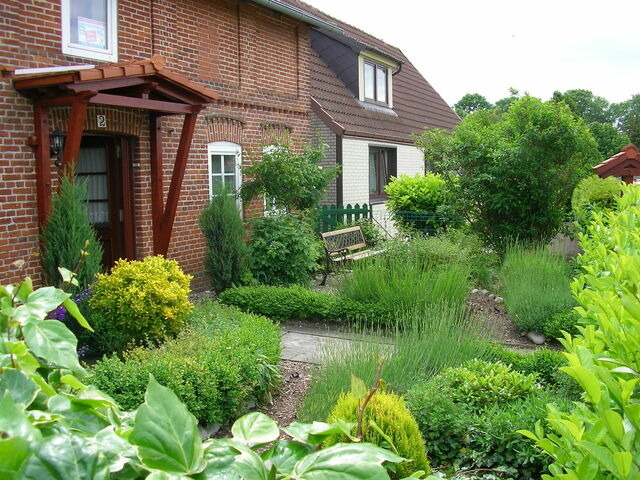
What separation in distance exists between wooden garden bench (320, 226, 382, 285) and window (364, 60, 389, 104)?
7.12 meters

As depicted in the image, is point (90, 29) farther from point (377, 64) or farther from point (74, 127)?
point (377, 64)

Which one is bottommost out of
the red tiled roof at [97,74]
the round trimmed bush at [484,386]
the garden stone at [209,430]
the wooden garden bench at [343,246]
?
the garden stone at [209,430]

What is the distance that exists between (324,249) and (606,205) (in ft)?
16.6

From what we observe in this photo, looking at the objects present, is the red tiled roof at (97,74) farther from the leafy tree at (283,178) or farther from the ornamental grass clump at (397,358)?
the ornamental grass clump at (397,358)

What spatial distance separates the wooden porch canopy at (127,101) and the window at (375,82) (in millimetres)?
10317

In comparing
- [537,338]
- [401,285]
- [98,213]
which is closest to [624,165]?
[537,338]

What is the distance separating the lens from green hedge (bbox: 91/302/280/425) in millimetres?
4891

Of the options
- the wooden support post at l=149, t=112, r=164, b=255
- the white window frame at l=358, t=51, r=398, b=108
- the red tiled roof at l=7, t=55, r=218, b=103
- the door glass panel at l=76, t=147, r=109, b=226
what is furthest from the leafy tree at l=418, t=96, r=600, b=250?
the door glass panel at l=76, t=147, r=109, b=226

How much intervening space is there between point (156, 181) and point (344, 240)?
4385mm

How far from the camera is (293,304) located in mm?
8883

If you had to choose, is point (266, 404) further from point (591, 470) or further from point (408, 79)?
Result: point (408, 79)

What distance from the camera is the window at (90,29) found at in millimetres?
8266

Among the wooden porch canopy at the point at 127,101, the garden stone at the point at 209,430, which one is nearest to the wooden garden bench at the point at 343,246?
the wooden porch canopy at the point at 127,101

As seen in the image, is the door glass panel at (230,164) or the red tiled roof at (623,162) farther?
the red tiled roof at (623,162)
